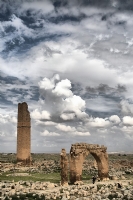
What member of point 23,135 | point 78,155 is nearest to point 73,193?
point 78,155

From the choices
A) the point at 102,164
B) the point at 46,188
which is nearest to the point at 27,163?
the point at 102,164

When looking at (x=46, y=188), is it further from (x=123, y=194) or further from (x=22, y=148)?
(x=22, y=148)

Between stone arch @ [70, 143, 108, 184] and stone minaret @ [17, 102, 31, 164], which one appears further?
stone minaret @ [17, 102, 31, 164]

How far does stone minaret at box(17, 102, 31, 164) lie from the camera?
4794 centimetres

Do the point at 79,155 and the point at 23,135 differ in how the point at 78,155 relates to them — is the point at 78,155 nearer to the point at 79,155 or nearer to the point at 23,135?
the point at 79,155

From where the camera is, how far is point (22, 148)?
4797 cm

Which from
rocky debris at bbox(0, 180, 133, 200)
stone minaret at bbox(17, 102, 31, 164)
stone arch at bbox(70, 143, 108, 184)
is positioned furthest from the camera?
stone minaret at bbox(17, 102, 31, 164)

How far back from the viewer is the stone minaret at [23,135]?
47.9 metres

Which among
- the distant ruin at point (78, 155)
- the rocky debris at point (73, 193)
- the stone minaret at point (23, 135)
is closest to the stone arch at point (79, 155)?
the distant ruin at point (78, 155)

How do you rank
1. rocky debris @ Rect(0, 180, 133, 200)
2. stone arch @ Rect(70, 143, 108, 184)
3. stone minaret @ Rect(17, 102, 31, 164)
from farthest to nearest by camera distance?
stone minaret @ Rect(17, 102, 31, 164) → stone arch @ Rect(70, 143, 108, 184) → rocky debris @ Rect(0, 180, 133, 200)

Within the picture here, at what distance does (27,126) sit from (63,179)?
22.3 metres

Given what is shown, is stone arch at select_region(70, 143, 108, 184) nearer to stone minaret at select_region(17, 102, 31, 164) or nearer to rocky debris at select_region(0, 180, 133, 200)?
rocky debris at select_region(0, 180, 133, 200)

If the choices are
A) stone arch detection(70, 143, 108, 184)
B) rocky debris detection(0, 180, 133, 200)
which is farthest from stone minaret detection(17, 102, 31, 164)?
rocky debris detection(0, 180, 133, 200)

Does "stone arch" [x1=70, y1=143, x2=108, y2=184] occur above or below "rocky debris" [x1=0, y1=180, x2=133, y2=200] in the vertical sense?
above
